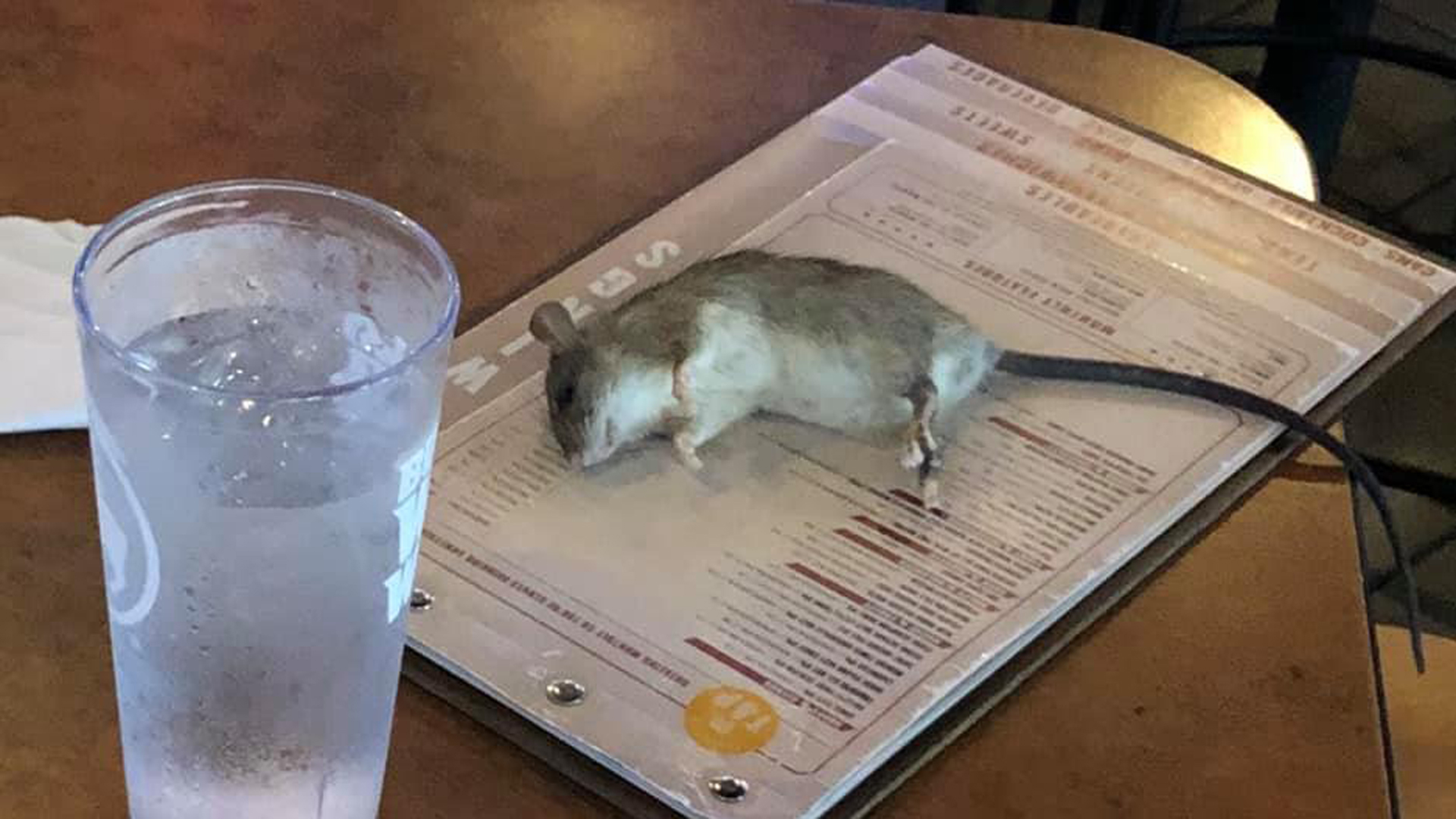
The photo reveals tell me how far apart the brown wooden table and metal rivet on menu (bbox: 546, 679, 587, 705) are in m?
0.02

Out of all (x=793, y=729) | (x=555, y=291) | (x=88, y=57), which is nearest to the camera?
(x=793, y=729)

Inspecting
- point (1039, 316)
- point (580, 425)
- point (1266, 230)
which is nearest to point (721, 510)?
point (580, 425)

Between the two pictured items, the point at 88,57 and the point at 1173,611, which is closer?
the point at 1173,611

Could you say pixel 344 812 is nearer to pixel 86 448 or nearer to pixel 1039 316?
pixel 86 448

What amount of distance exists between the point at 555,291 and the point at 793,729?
9.4 inches

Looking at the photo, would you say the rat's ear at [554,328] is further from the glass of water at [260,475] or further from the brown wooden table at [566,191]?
the glass of water at [260,475]

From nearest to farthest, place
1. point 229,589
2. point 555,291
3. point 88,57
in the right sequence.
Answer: point 229,589, point 555,291, point 88,57

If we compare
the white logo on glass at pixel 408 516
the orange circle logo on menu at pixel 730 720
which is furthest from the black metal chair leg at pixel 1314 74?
the white logo on glass at pixel 408 516

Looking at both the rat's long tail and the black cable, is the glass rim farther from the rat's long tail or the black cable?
the black cable

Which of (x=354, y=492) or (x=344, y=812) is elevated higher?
(x=354, y=492)

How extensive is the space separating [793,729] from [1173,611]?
0.15m

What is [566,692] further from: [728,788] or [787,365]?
[787,365]

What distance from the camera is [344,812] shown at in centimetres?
53

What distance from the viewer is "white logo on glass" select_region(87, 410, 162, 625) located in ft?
1.54
